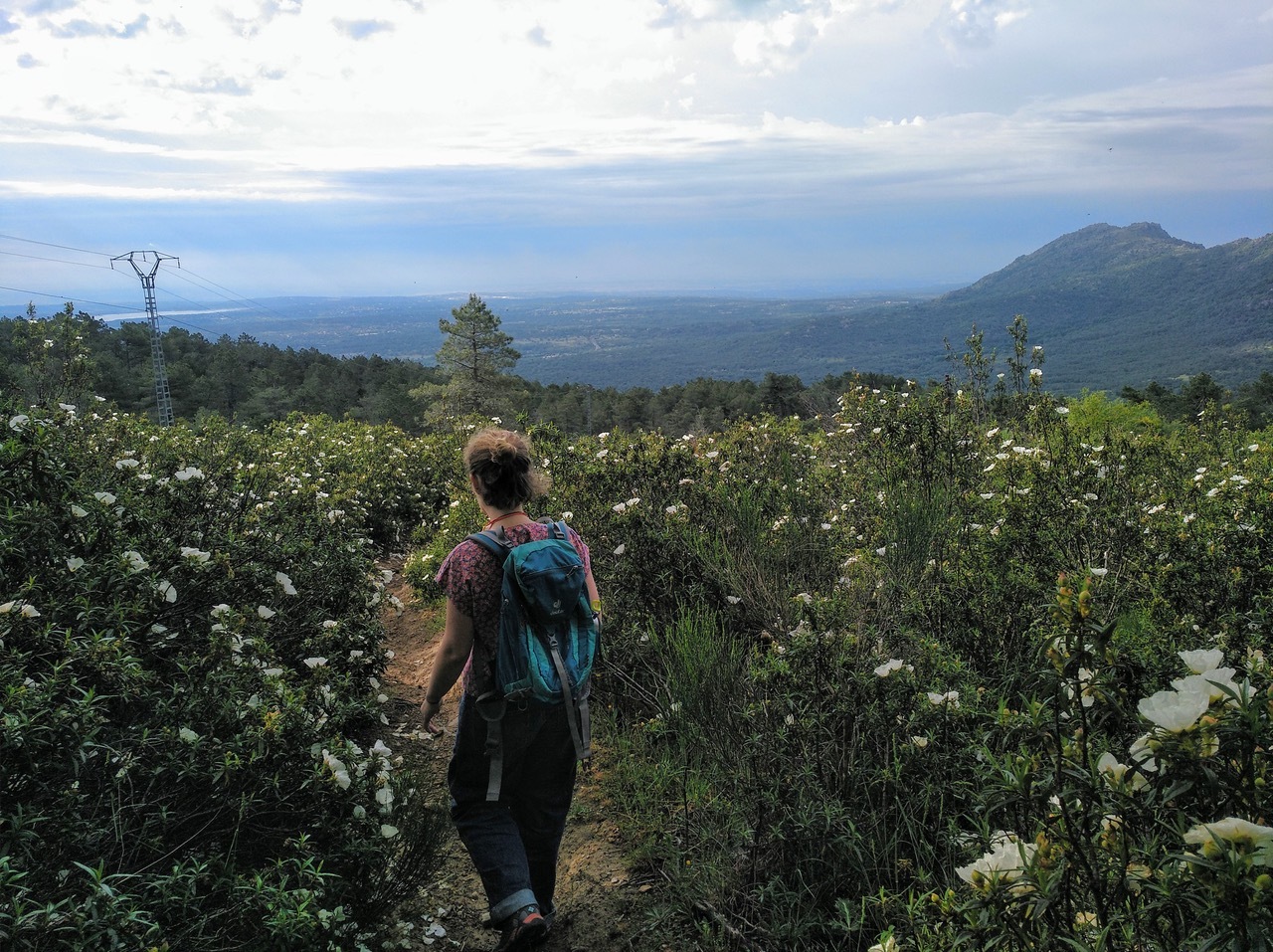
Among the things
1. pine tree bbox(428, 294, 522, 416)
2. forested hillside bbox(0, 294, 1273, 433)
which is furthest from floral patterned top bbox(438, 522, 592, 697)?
pine tree bbox(428, 294, 522, 416)

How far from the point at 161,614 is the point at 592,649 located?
5.25 feet

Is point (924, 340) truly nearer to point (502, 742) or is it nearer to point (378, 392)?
point (378, 392)

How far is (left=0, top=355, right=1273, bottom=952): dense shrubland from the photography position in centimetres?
148

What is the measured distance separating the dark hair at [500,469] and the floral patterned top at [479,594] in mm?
229

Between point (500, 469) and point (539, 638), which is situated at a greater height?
point (500, 469)

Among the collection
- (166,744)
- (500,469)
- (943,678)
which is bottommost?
(943,678)

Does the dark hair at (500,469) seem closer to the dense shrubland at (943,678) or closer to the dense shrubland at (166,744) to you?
the dense shrubland at (166,744)

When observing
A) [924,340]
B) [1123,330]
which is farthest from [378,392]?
[1123,330]

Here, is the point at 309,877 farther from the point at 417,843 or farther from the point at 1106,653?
the point at 1106,653

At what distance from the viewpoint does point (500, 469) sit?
2973mm

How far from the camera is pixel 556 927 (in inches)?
123

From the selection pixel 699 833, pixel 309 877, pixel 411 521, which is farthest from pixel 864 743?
pixel 411 521

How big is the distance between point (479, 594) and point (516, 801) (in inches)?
34.2

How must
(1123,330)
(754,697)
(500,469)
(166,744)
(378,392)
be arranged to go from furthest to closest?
(1123,330) < (378,392) < (754,697) < (500,469) < (166,744)
